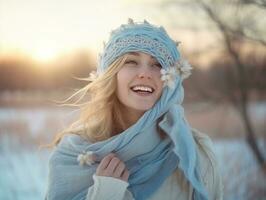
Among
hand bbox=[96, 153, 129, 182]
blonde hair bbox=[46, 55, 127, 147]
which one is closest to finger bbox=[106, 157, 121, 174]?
hand bbox=[96, 153, 129, 182]

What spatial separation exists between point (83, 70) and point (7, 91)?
3.20m

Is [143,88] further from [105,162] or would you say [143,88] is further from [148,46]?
[105,162]

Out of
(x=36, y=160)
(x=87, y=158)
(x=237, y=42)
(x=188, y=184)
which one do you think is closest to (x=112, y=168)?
(x=87, y=158)

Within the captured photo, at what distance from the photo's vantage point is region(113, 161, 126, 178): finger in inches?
73.0

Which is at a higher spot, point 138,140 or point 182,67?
point 182,67

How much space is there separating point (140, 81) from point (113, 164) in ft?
0.89

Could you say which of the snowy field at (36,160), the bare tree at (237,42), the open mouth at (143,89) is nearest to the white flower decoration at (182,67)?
the open mouth at (143,89)

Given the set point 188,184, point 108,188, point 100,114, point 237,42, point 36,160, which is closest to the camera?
point 108,188

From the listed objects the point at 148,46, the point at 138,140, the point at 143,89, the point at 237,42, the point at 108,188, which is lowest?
the point at 108,188

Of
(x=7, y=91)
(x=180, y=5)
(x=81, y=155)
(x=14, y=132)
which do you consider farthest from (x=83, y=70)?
(x=81, y=155)

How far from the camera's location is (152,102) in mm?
1887

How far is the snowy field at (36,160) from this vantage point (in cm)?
655

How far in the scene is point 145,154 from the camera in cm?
198

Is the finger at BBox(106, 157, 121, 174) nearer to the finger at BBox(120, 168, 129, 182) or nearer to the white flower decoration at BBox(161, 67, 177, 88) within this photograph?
the finger at BBox(120, 168, 129, 182)
